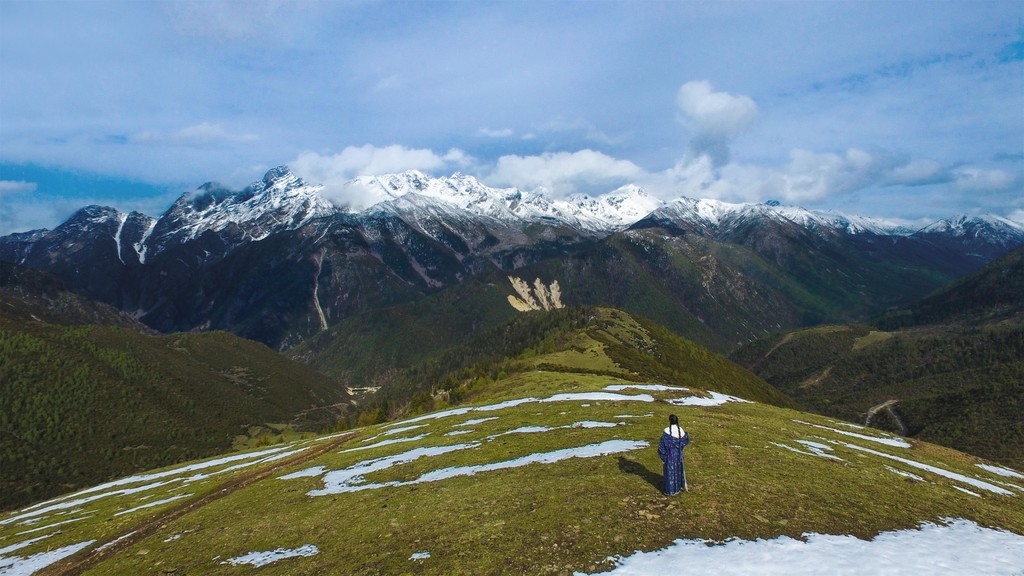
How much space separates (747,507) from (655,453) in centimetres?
973

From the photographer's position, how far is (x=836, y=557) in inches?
698

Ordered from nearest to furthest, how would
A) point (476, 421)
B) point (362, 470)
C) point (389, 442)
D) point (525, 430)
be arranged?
point (362, 470) → point (525, 430) → point (389, 442) → point (476, 421)

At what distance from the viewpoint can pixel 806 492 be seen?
81.1 feet

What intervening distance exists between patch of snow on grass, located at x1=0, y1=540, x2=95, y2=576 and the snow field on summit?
0.21 metres

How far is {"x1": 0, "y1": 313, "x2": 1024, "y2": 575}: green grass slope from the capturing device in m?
20.1

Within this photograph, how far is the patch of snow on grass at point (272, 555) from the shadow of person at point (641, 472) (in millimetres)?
16112

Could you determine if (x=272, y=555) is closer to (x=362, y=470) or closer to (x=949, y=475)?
(x=362, y=470)

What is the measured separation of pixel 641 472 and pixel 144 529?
1262 inches

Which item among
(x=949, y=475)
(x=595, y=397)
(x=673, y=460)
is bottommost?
(x=949, y=475)

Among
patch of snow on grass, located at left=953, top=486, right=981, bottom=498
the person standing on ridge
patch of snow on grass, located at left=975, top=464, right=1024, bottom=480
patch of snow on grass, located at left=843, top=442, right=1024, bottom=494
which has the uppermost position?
the person standing on ridge

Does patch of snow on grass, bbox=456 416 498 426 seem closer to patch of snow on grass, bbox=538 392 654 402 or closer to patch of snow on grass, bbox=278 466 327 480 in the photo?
patch of snow on grass, bbox=538 392 654 402

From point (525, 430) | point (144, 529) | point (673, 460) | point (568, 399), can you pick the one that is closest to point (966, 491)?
point (673, 460)

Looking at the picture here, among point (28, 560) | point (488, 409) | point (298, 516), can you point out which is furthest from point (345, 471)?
point (488, 409)

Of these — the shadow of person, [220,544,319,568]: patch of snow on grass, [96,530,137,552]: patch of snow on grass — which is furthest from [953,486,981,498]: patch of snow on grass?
[96,530,137,552]: patch of snow on grass
